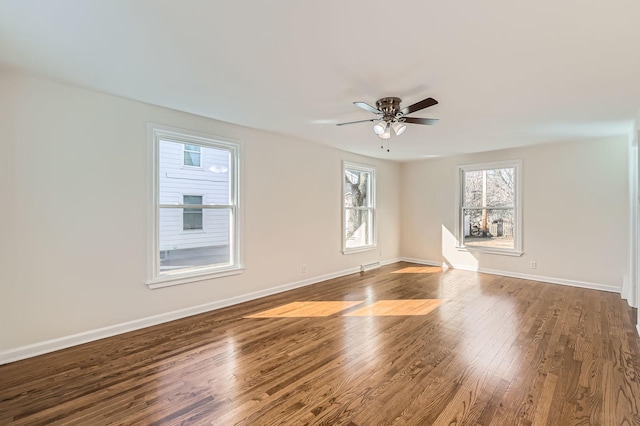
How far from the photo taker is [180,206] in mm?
3662

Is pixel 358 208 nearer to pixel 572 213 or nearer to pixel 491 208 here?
pixel 491 208

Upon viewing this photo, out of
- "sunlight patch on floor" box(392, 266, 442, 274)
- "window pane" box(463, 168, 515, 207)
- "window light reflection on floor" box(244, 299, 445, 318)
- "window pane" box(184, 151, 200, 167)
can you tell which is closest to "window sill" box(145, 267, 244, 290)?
"window light reflection on floor" box(244, 299, 445, 318)

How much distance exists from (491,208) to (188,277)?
18.3 ft

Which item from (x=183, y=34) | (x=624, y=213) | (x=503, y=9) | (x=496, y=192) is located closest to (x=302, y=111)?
(x=183, y=34)

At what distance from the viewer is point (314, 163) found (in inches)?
207

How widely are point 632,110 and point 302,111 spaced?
3.77m

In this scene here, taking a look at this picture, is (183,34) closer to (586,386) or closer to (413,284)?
(586,386)

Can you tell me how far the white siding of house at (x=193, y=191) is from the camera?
3568mm

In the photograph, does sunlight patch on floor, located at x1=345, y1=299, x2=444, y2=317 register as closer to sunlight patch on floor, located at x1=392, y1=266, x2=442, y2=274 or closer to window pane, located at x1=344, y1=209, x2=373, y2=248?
sunlight patch on floor, located at x1=392, y1=266, x2=442, y2=274

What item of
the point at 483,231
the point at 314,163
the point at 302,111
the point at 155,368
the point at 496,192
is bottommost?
the point at 155,368

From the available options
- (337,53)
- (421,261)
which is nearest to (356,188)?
(421,261)

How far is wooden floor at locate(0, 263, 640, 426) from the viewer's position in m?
1.95

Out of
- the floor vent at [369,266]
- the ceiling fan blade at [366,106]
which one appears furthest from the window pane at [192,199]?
the floor vent at [369,266]

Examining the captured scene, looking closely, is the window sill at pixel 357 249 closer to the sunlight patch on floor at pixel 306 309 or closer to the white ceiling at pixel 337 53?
the sunlight patch on floor at pixel 306 309
